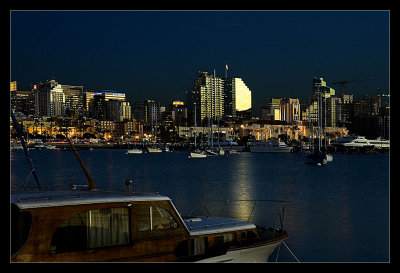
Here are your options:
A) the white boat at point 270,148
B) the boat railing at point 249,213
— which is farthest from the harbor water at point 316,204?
the white boat at point 270,148

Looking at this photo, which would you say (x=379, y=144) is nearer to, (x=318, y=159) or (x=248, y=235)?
(x=318, y=159)

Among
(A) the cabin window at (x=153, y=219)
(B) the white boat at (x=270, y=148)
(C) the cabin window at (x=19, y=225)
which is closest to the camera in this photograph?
(C) the cabin window at (x=19, y=225)

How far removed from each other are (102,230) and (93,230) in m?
0.18

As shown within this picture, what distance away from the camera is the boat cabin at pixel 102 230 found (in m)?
9.84

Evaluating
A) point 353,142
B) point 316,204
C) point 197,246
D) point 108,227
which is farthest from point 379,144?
point 108,227

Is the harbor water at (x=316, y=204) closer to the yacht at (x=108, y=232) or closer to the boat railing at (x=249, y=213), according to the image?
the boat railing at (x=249, y=213)

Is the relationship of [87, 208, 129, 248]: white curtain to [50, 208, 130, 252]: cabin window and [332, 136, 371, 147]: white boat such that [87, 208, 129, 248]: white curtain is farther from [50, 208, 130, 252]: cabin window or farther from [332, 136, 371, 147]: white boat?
[332, 136, 371, 147]: white boat

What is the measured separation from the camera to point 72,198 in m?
10.4

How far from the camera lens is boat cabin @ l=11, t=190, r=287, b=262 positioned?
9.84 meters

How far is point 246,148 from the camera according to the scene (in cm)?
18250

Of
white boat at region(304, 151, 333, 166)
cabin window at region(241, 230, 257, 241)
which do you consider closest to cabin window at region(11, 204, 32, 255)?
cabin window at region(241, 230, 257, 241)

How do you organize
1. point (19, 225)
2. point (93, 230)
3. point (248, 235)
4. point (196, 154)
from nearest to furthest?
point (19, 225) < point (93, 230) < point (248, 235) < point (196, 154)

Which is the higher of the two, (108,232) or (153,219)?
(153,219)
